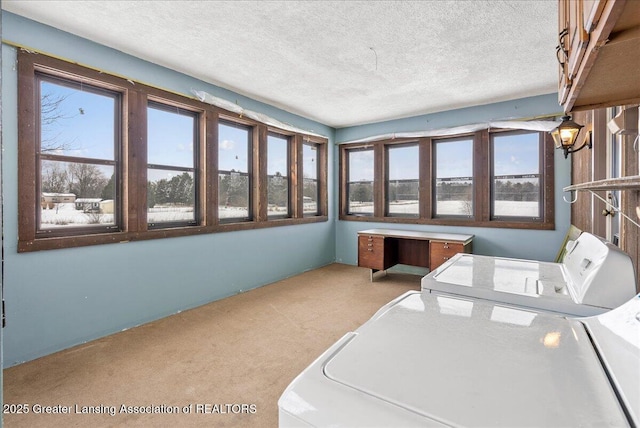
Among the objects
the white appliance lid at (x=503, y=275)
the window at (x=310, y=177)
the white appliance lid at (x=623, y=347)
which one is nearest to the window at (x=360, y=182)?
the window at (x=310, y=177)

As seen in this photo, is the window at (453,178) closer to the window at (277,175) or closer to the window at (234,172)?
the window at (277,175)

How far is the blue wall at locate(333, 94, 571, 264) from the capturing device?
393 cm

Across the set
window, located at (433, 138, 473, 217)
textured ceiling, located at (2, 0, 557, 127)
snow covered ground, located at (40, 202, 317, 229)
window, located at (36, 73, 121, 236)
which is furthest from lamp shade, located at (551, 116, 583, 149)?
window, located at (36, 73, 121, 236)

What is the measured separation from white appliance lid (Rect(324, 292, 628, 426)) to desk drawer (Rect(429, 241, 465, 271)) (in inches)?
115

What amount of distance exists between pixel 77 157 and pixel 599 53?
3.45 m

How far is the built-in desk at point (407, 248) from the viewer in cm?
410

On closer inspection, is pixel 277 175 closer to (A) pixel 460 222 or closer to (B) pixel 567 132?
→ (A) pixel 460 222

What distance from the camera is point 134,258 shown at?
3016 millimetres

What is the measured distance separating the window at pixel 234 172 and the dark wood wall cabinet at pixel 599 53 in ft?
11.5

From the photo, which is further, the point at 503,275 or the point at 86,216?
the point at 86,216

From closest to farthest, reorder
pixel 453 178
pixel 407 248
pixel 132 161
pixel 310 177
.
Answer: pixel 132 161, pixel 453 178, pixel 407 248, pixel 310 177

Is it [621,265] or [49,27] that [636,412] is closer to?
[621,265]

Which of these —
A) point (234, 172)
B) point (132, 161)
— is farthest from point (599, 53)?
point (234, 172)

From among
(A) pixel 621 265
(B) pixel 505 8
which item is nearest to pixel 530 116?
(B) pixel 505 8
